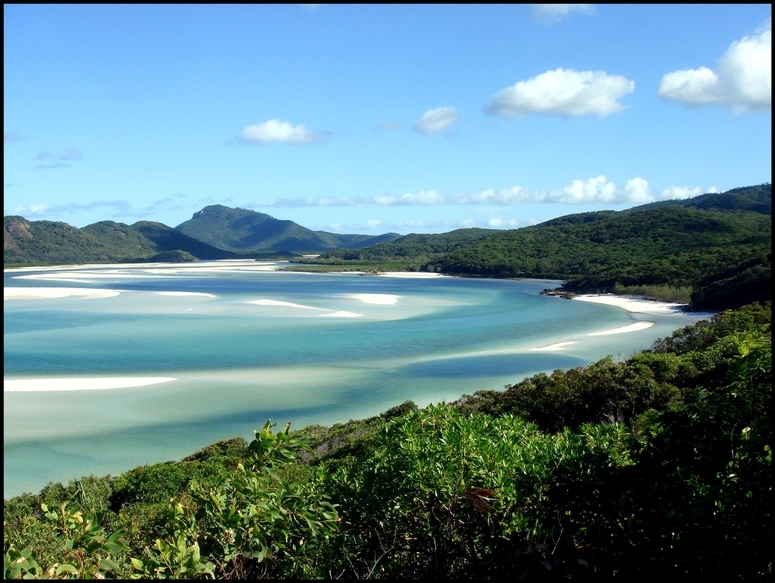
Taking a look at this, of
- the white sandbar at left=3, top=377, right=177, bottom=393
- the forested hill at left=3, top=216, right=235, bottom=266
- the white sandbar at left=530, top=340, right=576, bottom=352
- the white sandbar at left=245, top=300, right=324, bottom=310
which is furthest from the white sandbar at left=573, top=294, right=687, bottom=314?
the forested hill at left=3, top=216, right=235, bottom=266

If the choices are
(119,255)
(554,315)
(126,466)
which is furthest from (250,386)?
(119,255)

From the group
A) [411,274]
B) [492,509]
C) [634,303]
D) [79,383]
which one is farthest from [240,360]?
[411,274]

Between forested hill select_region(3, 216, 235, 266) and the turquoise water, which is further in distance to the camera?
forested hill select_region(3, 216, 235, 266)

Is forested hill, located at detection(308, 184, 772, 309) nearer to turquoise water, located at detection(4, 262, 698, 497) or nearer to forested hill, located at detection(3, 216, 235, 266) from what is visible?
turquoise water, located at detection(4, 262, 698, 497)

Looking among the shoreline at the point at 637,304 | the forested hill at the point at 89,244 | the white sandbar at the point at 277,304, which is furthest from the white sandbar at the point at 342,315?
the forested hill at the point at 89,244

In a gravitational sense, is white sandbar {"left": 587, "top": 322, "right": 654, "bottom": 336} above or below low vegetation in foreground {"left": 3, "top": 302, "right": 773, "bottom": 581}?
below

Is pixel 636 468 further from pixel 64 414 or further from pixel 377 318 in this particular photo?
pixel 377 318

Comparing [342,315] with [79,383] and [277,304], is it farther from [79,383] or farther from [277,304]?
[79,383]

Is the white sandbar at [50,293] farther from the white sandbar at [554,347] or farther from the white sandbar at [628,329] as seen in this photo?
the white sandbar at [628,329]
